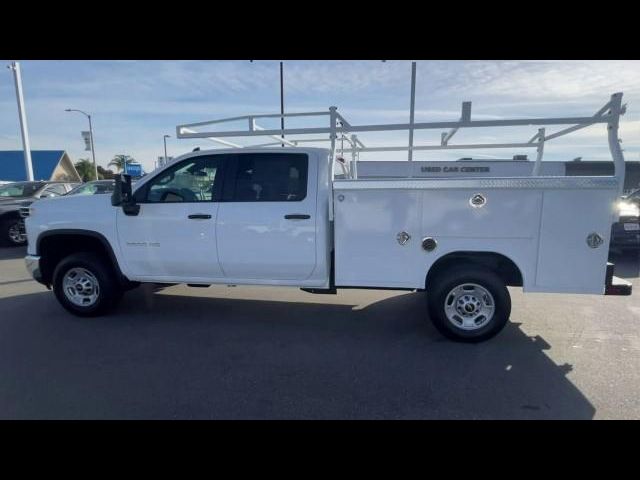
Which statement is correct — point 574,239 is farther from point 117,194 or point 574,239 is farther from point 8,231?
point 8,231

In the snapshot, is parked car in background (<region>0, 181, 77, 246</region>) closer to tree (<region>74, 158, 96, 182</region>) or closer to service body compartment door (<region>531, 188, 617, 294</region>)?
service body compartment door (<region>531, 188, 617, 294</region>)

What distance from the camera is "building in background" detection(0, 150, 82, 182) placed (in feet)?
130

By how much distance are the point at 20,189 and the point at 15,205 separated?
1252mm

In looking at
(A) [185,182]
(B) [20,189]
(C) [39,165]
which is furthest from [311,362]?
(C) [39,165]

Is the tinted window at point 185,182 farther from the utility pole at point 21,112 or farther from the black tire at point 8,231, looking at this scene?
the utility pole at point 21,112

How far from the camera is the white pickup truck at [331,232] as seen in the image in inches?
139

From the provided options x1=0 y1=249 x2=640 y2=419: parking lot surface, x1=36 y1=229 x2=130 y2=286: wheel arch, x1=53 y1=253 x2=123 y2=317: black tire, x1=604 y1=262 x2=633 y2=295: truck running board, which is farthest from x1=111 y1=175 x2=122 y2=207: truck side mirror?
x1=604 y1=262 x2=633 y2=295: truck running board

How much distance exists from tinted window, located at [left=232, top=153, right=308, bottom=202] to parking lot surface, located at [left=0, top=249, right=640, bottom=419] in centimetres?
153

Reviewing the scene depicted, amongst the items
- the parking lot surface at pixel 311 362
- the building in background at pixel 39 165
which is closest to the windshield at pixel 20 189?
the parking lot surface at pixel 311 362

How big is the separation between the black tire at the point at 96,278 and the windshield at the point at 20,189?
7.49m

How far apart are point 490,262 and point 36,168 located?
50.9 metres

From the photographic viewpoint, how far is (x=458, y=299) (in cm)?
386
